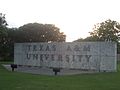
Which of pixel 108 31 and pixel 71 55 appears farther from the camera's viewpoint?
pixel 108 31

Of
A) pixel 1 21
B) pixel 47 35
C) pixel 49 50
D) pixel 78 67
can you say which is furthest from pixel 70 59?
pixel 47 35

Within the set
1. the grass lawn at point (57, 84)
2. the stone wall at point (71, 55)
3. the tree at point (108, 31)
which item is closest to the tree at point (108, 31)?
the tree at point (108, 31)

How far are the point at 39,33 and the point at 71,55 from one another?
38.3m

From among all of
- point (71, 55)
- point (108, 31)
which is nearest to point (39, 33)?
point (108, 31)

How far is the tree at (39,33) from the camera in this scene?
77188 mm

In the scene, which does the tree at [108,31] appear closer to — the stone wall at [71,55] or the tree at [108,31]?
the tree at [108,31]

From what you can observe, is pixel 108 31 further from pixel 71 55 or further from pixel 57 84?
pixel 57 84

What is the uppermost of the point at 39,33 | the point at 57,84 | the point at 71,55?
the point at 39,33

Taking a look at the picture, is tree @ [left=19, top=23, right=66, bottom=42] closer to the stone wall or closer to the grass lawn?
the stone wall

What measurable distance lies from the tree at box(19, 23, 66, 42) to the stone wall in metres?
27.9

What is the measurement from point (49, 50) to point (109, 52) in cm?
977

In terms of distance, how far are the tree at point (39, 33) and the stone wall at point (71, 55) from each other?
27.9 m

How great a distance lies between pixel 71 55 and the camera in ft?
131

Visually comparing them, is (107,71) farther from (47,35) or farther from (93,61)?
(47,35)
